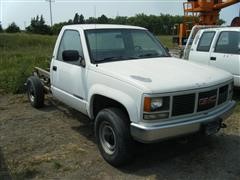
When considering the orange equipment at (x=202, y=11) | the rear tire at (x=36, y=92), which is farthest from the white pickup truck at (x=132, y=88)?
the orange equipment at (x=202, y=11)

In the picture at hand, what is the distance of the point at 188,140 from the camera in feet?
18.0

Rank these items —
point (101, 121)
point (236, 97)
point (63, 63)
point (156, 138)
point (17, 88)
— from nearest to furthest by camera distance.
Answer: point (156, 138), point (101, 121), point (63, 63), point (236, 97), point (17, 88)

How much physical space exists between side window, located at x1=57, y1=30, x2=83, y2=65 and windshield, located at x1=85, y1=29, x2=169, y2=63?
213 millimetres

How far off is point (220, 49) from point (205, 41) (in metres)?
0.65

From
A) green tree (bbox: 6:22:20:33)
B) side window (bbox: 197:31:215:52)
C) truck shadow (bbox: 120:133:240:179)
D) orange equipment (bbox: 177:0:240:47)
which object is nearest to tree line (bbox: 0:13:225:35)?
green tree (bbox: 6:22:20:33)

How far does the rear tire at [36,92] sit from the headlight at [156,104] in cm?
407

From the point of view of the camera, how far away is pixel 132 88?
4.08 meters

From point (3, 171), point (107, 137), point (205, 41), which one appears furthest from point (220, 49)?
point (3, 171)

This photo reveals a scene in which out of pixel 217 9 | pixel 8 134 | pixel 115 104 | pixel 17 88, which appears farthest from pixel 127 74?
pixel 217 9

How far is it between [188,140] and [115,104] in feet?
4.97

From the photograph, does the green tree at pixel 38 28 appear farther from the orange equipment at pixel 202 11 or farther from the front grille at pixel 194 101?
the front grille at pixel 194 101

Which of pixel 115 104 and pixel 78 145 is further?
pixel 78 145

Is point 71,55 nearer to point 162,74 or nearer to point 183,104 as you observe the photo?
point 162,74

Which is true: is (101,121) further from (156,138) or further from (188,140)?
(188,140)
